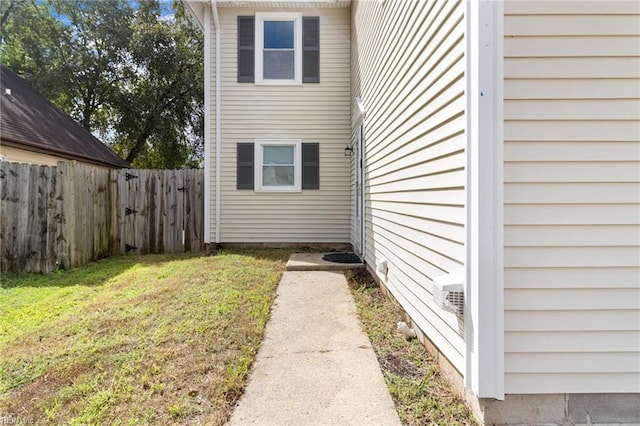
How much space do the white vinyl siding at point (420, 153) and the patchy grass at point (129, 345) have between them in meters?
1.40

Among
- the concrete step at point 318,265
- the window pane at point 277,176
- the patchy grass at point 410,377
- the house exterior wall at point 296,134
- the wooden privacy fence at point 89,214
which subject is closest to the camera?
the patchy grass at point 410,377

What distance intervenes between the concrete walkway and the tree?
1461cm

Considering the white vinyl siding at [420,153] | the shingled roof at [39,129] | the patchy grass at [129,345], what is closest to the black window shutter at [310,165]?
the white vinyl siding at [420,153]

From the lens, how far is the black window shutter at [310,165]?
282 inches

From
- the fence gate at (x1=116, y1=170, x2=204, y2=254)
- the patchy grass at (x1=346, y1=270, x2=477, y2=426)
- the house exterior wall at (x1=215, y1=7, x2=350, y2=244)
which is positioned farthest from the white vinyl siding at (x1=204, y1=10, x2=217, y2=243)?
the patchy grass at (x1=346, y1=270, x2=477, y2=426)

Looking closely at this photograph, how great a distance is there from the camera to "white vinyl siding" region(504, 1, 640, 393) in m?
1.73

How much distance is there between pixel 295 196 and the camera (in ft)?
23.6

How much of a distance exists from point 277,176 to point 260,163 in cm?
47

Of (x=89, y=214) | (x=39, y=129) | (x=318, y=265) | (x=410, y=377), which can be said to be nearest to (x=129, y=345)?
(x=410, y=377)

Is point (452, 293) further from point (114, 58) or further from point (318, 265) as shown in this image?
point (114, 58)

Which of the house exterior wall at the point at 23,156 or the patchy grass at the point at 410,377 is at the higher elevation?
the house exterior wall at the point at 23,156

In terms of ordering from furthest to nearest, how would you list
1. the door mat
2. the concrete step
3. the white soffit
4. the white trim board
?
the white soffit, the door mat, the concrete step, the white trim board

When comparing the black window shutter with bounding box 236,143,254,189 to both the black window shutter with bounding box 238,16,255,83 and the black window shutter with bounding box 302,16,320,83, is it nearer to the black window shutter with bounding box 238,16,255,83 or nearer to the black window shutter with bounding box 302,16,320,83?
the black window shutter with bounding box 238,16,255,83

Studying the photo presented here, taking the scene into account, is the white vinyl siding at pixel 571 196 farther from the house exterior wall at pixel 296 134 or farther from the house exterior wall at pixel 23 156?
the house exterior wall at pixel 23 156
